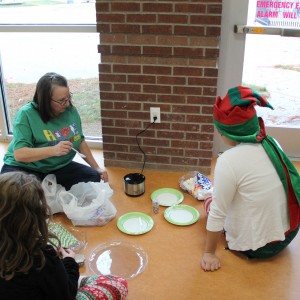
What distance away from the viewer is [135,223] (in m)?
2.13

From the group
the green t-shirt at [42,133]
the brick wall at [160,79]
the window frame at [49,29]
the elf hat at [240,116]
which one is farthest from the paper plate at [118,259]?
the window frame at [49,29]

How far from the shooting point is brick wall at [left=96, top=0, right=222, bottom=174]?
91.4 inches

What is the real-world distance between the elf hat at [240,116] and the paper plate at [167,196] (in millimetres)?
770

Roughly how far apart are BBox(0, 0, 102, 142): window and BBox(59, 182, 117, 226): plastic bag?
0.95 meters

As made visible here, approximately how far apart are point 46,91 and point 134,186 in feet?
2.57

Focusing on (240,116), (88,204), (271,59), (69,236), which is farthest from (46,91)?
(271,59)

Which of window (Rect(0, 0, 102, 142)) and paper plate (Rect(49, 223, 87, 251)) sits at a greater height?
window (Rect(0, 0, 102, 142))

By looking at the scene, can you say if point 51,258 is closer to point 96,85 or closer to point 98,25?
point 98,25

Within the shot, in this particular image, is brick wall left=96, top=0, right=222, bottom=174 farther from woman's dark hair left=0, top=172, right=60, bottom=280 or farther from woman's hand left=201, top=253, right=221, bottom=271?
woman's dark hair left=0, top=172, right=60, bottom=280

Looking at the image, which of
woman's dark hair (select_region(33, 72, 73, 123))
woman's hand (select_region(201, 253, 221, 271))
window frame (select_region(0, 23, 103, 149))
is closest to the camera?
woman's hand (select_region(201, 253, 221, 271))

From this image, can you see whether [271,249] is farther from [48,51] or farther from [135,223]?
[48,51]

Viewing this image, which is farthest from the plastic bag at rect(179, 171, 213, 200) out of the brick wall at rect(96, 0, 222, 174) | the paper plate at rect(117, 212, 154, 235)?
the paper plate at rect(117, 212, 154, 235)

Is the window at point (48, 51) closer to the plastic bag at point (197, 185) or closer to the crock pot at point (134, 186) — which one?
the crock pot at point (134, 186)

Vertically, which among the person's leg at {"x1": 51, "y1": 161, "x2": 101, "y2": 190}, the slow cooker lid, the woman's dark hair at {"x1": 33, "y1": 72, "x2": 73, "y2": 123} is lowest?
the slow cooker lid
